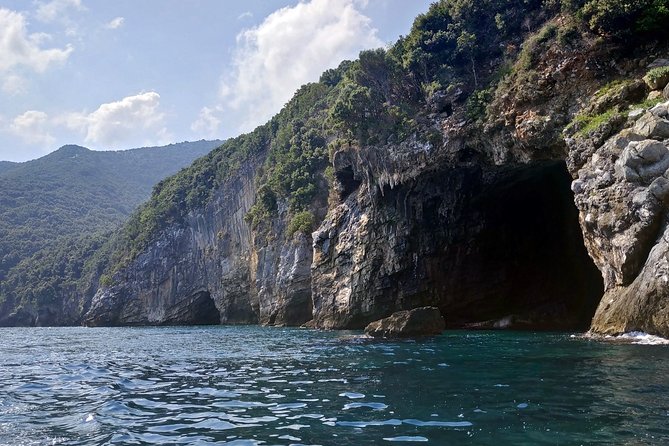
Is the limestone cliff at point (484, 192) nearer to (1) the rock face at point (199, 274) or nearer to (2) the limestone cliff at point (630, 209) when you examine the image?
(2) the limestone cliff at point (630, 209)

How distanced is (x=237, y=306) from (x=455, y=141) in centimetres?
4304

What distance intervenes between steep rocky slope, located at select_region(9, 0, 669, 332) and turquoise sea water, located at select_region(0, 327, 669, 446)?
353 inches

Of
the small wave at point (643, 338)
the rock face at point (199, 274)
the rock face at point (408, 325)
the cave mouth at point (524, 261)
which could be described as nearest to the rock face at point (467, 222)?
the cave mouth at point (524, 261)

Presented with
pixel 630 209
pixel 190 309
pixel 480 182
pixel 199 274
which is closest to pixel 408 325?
pixel 630 209

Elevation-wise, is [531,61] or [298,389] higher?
[531,61]

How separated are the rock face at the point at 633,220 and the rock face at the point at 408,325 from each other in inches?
314

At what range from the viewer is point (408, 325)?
2719 cm

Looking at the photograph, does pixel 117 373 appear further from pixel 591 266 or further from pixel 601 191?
pixel 591 266

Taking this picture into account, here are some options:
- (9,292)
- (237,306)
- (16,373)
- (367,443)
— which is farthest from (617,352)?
(9,292)

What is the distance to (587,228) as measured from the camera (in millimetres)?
25203

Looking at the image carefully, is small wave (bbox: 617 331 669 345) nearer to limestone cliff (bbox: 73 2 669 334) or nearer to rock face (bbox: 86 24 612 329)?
limestone cliff (bbox: 73 2 669 334)

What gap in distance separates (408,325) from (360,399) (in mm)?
15936

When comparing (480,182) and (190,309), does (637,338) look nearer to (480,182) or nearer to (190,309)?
(480,182)

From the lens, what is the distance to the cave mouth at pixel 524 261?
3800 centimetres
